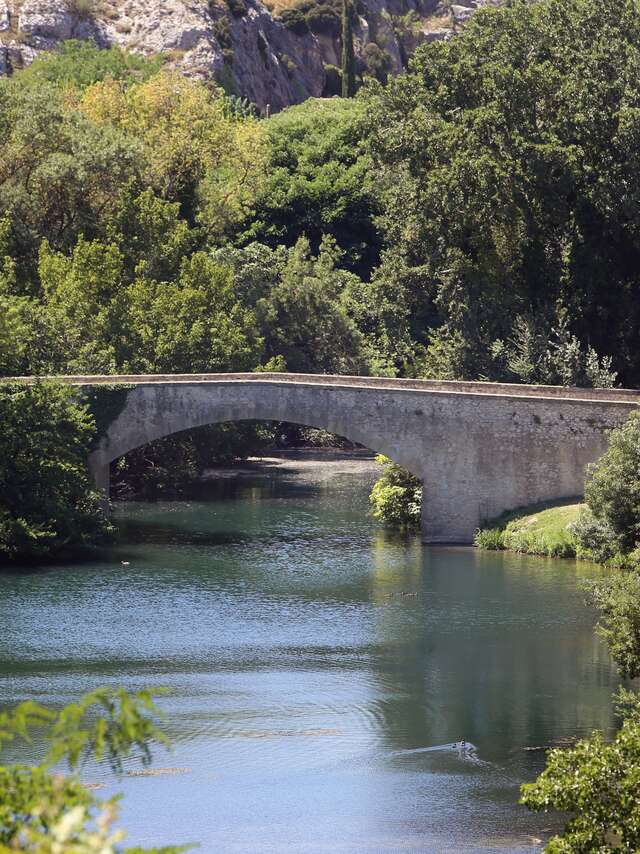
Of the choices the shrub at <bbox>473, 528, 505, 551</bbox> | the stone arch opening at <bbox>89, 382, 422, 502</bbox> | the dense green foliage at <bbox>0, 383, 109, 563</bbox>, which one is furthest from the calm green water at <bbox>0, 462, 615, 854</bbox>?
the stone arch opening at <bbox>89, 382, 422, 502</bbox>

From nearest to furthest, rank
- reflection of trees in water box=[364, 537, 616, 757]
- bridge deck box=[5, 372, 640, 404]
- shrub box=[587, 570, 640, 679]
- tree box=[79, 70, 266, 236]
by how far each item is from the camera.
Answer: shrub box=[587, 570, 640, 679]
reflection of trees in water box=[364, 537, 616, 757]
bridge deck box=[5, 372, 640, 404]
tree box=[79, 70, 266, 236]

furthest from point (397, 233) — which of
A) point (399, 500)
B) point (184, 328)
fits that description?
point (399, 500)

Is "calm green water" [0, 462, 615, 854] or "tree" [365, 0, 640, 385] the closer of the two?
"calm green water" [0, 462, 615, 854]

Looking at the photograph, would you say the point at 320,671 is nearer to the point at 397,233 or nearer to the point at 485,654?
the point at 485,654

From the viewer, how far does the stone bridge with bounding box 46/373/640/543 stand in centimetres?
4825

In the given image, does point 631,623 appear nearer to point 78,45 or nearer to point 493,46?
point 493,46

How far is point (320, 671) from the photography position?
3481 centimetres

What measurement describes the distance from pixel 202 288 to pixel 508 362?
12.5 meters

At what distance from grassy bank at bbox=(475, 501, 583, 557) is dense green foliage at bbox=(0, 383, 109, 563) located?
11375 millimetres

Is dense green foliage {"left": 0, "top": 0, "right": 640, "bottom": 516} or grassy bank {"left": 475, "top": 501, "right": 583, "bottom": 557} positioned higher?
dense green foliage {"left": 0, "top": 0, "right": 640, "bottom": 516}

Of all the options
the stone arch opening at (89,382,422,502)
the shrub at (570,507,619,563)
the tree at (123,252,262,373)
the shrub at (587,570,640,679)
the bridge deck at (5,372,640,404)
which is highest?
the tree at (123,252,262,373)

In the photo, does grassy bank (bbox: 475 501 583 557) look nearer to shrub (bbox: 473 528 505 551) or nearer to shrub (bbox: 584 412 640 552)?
shrub (bbox: 473 528 505 551)

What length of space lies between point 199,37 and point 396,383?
59.6 meters

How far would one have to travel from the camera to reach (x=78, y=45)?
10088 cm
